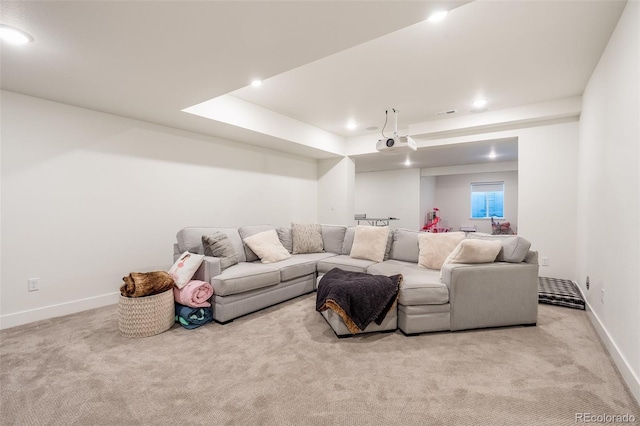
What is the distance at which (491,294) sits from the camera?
9.13 ft

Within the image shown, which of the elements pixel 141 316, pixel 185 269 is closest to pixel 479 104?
pixel 185 269

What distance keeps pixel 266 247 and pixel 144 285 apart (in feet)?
4.97

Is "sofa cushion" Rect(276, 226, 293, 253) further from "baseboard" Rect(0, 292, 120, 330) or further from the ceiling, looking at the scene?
"baseboard" Rect(0, 292, 120, 330)

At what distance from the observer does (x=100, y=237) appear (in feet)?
11.3

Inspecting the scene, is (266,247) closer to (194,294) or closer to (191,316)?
(194,294)

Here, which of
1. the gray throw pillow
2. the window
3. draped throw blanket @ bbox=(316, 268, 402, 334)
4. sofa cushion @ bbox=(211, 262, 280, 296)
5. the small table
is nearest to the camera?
draped throw blanket @ bbox=(316, 268, 402, 334)

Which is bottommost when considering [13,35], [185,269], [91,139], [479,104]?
[185,269]

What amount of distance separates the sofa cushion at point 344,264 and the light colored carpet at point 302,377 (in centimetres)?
103

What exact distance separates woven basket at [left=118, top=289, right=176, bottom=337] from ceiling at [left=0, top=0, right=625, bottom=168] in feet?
6.35

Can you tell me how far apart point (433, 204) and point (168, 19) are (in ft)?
34.5

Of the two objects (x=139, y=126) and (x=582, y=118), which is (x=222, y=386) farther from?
(x=582, y=118)

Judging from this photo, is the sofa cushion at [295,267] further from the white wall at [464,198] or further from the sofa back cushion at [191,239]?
the white wall at [464,198]

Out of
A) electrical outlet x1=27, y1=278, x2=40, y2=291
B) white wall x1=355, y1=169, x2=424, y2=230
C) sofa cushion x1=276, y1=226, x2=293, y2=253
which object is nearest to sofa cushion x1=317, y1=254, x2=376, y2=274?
sofa cushion x1=276, y1=226, x2=293, y2=253

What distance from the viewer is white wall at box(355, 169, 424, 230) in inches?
387
